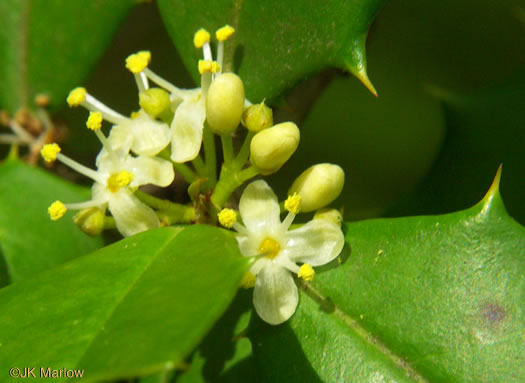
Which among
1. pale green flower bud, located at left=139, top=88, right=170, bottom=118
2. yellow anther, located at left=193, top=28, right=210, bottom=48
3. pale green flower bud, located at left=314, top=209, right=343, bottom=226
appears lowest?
pale green flower bud, located at left=314, top=209, right=343, bottom=226

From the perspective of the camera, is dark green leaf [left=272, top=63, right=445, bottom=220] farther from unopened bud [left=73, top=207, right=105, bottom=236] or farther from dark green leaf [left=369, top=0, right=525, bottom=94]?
unopened bud [left=73, top=207, right=105, bottom=236]

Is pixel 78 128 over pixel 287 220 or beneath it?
beneath

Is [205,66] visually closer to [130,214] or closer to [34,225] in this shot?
[130,214]

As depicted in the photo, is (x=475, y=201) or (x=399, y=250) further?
(x=475, y=201)

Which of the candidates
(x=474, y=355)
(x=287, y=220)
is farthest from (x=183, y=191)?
(x=474, y=355)

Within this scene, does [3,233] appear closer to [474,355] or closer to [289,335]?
[289,335]

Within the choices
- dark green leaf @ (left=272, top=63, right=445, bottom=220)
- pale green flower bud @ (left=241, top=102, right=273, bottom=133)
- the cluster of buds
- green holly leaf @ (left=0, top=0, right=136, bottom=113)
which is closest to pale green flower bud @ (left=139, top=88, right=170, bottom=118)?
the cluster of buds
